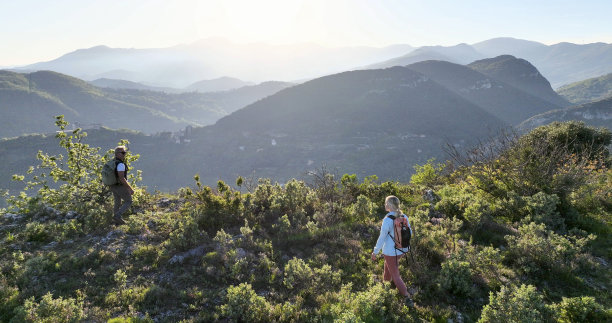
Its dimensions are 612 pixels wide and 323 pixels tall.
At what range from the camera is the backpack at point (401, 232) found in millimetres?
5141

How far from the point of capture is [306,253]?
7.12 meters

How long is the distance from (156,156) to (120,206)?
177m

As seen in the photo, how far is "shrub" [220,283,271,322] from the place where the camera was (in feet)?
15.6

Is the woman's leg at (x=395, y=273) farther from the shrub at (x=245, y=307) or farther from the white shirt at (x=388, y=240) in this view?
the shrub at (x=245, y=307)

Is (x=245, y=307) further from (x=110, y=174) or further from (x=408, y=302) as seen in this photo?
(x=110, y=174)

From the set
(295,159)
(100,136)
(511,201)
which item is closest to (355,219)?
(511,201)

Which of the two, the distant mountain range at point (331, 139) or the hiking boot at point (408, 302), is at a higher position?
the hiking boot at point (408, 302)

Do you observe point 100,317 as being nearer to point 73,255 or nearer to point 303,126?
point 73,255

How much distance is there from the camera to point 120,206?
848 centimetres

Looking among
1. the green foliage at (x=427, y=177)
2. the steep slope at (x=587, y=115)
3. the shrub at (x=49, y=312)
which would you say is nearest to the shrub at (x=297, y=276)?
the shrub at (x=49, y=312)

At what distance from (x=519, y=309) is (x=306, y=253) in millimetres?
4272

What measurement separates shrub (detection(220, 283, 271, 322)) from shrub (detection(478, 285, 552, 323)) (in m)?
3.50

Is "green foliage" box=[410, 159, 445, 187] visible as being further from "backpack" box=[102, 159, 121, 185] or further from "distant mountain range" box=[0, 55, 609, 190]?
"distant mountain range" box=[0, 55, 609, 190]

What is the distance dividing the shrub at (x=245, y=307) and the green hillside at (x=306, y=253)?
0.07 feet
